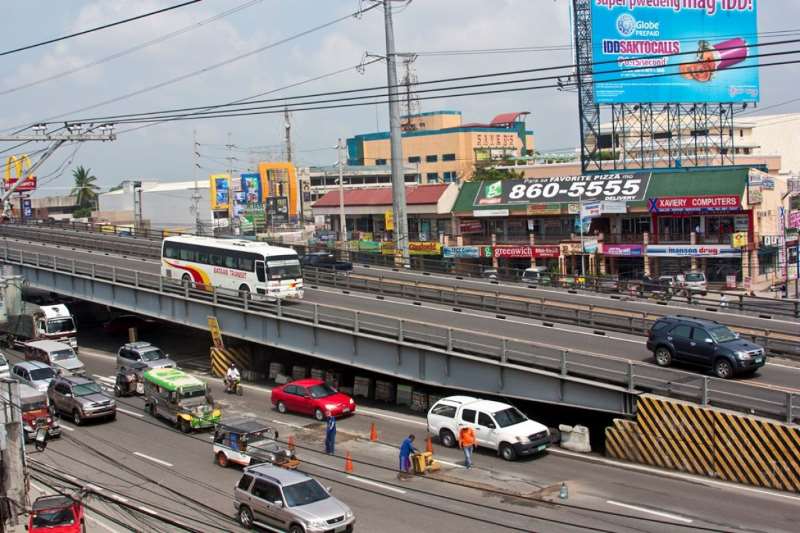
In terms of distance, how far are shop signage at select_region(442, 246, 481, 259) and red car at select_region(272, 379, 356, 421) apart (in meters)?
42.1

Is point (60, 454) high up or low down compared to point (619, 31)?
down

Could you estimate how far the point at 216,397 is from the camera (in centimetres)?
3500

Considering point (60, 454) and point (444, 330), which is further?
point (444, 330)

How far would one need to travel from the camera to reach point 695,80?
7075 centimetres

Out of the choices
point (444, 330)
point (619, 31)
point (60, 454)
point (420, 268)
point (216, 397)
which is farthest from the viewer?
point (619, 31)

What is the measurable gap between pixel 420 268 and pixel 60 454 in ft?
91.1

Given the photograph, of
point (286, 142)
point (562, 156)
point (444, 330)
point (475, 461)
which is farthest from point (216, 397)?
point (286, 142)

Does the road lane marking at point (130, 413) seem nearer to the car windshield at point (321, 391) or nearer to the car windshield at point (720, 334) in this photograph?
the car windshield at point (321, 391)

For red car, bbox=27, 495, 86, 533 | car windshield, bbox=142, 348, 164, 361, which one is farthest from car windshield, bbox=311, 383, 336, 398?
red car, bbox=27, 495, 86, 533

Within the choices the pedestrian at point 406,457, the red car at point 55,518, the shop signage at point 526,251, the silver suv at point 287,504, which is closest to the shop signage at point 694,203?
the shop signage at point 526,251

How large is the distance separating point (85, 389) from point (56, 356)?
7.65 meters

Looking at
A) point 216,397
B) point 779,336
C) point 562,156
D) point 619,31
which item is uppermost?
point 619,31

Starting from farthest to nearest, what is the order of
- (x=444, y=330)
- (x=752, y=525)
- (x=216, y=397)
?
(x=216, y=397), (x=444, y=330), (x=752, y=525)

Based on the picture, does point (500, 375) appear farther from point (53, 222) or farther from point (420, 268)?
point (53, 222)
